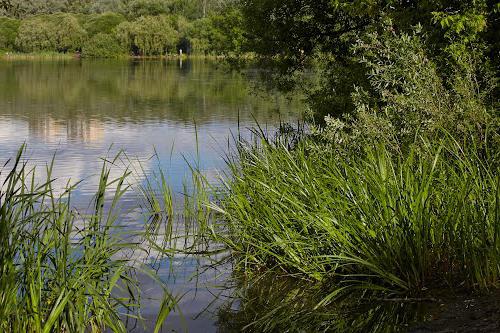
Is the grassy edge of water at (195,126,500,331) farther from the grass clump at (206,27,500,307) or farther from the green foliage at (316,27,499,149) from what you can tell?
the green foliage at (316,27,499,149)

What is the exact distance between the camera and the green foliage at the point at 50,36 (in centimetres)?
8994

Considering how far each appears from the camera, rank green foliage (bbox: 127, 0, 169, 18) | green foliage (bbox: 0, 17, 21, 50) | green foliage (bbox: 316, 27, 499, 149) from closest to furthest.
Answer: green foliage (bbox: 316, 27, 499, 149)
green foliage (bbox: 0, 17, 21, 50)
green foliage (bbox: 127, 0, 169, 18)

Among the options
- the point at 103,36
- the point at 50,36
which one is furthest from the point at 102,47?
the point at 50,36

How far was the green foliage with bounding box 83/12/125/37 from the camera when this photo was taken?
96.8 metres

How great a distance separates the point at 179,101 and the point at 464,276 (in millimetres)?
25667

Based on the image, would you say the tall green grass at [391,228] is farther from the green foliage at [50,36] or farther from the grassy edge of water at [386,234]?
the green foliage at [50,36]

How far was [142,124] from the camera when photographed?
22500 mm

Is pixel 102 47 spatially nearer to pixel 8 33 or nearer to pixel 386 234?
pixel 8 33

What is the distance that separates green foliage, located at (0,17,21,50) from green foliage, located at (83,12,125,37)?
29.2ft

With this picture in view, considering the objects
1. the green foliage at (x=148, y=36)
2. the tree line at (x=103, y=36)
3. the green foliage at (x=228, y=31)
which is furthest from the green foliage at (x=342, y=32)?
the green foliage at (x=148, y=36)

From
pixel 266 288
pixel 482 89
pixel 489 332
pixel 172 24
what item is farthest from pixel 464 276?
pixel 172 24

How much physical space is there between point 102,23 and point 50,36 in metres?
10.4

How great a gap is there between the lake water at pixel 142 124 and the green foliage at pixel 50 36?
5064 cm

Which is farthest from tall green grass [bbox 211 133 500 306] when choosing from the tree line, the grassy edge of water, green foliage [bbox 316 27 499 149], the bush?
the bush
